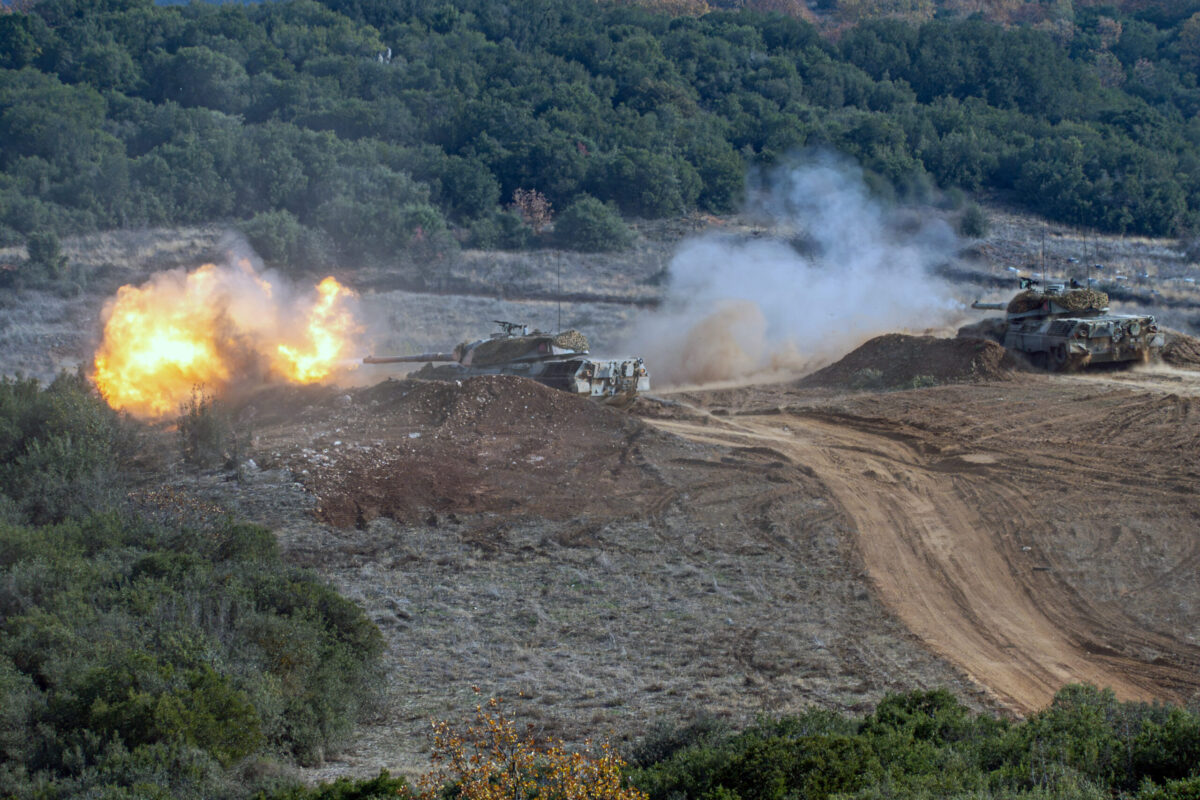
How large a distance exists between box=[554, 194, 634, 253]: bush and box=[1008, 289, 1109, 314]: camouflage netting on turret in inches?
811

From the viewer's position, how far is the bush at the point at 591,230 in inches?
1857

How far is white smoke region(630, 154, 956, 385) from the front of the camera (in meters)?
32.6

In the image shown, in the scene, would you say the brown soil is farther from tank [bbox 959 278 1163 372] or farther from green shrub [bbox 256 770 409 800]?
tank [bbox 959 278 1163 372]

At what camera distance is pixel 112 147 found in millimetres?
48812

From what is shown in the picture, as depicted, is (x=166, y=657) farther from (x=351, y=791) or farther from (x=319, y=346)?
(x=319, y=346)

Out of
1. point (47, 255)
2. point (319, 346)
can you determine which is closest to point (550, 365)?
point (319, 346)

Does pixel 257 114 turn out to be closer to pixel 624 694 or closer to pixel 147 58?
pixel 147 58

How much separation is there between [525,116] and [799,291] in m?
23.9

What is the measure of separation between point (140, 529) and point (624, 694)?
7.18 meters

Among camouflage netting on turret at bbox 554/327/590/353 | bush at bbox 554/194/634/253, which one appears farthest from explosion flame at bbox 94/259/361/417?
bush at bbox 554/194/634/253

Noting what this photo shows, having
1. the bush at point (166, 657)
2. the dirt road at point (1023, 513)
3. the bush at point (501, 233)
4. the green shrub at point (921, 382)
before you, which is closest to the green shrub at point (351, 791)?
the bush at point (166, 657)

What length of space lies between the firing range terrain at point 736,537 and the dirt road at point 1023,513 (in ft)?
0.17

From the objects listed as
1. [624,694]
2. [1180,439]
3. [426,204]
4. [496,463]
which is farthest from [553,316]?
[624,694]

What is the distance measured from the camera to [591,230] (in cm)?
4722
